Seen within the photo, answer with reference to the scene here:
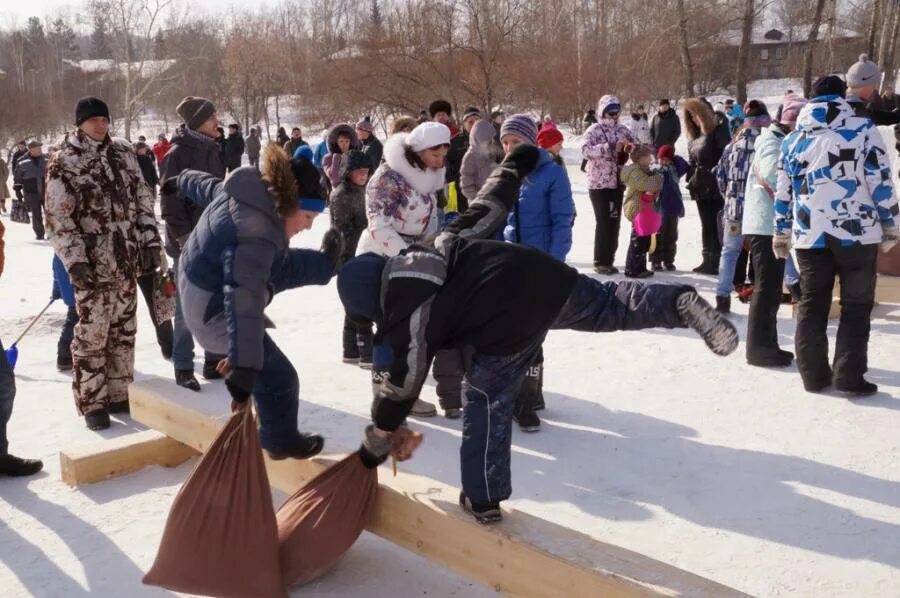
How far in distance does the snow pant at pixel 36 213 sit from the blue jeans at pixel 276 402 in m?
13.6

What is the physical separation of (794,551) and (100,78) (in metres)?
70.8

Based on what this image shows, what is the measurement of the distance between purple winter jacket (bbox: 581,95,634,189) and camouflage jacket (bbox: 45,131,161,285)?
200 inches

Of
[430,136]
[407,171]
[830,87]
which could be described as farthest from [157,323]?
[830,87]

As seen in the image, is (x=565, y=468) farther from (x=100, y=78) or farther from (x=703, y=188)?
(x=100, y=78)

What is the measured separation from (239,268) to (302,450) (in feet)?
3.21

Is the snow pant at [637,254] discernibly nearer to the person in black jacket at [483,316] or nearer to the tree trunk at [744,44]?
the person in black jacket at [483,316]

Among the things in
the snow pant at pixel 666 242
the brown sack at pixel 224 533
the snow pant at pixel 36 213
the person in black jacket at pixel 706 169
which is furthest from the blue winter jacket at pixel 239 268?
the snow pant at pixel 36 213

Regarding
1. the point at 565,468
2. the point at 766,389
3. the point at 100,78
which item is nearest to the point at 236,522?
the point at 565,468

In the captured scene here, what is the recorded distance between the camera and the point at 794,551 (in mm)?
3584

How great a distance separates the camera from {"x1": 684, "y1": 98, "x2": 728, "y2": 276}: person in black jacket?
8.79m

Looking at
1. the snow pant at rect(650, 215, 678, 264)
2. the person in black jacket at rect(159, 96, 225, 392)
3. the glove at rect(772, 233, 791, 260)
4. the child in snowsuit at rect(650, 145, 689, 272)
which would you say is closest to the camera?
the glove at rect(772, 233, 791, 260)

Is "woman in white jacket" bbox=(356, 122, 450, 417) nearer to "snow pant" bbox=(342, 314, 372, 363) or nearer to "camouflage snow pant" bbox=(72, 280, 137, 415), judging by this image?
"snow pant" bbox=(342, 314, 372, 363)

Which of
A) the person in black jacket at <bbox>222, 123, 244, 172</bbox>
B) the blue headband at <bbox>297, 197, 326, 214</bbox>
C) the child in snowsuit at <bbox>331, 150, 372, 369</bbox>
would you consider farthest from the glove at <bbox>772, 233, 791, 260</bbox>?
the person in black jacket at <bbox>222, 123, 244, 172</bbox>

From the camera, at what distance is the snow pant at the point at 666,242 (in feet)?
31.1
